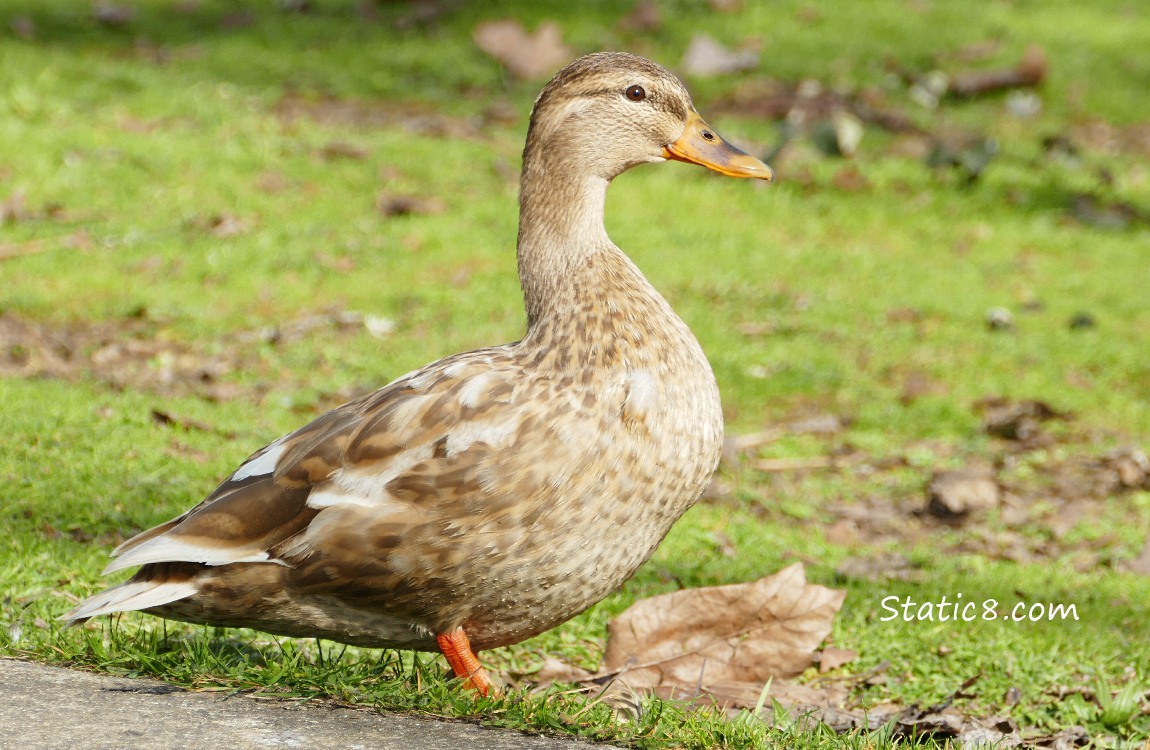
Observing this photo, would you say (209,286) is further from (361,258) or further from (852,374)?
(852,374)

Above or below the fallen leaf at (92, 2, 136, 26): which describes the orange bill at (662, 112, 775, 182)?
below

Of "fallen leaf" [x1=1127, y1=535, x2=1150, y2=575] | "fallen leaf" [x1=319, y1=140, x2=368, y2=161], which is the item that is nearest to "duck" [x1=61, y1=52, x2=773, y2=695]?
"fallen leaf" [x1=1127, y1=535, x2=1150, y2=575]

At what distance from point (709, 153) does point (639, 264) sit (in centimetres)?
466

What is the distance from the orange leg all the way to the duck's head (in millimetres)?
1324

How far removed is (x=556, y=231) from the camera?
3.96 meters

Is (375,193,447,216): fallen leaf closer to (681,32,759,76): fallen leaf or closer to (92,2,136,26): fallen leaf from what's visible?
(681,32,759,76): fallen leaf

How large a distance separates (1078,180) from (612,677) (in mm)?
7767

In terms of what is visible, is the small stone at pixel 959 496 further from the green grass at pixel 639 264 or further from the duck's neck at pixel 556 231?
the duck's neck at pixel 556 231

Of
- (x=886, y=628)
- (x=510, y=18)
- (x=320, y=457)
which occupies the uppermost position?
(x=510, y=18)

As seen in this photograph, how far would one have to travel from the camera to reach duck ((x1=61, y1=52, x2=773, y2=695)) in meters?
3.40

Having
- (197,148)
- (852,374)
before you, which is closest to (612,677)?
(852,374)

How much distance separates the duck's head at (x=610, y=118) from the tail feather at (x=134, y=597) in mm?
1509

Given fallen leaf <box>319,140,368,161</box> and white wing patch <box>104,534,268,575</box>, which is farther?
fallen leaf <box>319,140,368,161</box>

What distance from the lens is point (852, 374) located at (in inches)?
300
